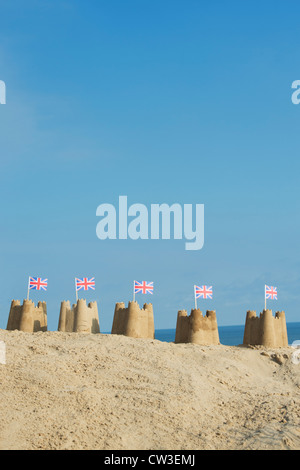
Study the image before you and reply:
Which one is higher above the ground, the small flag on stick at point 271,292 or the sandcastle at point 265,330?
the small flag on stick at point 271,292

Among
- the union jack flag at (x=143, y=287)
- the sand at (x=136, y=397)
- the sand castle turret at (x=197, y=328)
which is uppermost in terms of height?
the union jack flag at (x=143, y=287)

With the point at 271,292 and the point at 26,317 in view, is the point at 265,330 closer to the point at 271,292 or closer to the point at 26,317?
the point at 271,292


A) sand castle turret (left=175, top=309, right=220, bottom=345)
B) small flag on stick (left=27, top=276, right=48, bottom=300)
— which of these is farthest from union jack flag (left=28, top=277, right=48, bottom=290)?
sand castle turret (left=175, top=309, right=220, bottom=345)

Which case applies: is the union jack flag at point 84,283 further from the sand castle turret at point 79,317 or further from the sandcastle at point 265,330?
the sandcastle at point 265,330

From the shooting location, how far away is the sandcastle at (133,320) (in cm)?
2116

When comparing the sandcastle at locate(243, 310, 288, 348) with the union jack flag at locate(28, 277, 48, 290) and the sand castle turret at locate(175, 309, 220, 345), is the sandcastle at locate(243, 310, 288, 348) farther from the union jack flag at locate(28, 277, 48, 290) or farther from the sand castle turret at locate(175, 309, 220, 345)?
the union jack flag at locate(28, 277, 48, 290)

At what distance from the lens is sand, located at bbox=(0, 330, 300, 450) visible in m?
12.2

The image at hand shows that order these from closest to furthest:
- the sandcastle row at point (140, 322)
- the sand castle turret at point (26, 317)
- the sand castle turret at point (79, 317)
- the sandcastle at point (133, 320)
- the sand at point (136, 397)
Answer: the sand at point (136, 397), the sandcastle at point (133, 320), the sandcastle row at point (140, 322), the sand castle turret at point (79, 317), the sand castle turret at point (26, 317)

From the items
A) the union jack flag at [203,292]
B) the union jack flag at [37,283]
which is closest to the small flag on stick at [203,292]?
the union jack flag at [203,292]

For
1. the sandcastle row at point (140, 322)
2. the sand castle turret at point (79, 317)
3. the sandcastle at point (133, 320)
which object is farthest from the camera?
the sand castle turret at point (79, 317)

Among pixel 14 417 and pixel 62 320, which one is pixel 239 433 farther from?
pixel 62 320

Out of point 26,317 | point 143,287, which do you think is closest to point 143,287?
point 143,287

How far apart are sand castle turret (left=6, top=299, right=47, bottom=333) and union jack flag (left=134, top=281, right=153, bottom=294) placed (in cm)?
461
